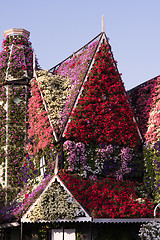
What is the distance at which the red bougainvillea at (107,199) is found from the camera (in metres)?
21.9

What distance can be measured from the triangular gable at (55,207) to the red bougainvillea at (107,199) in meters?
0.44

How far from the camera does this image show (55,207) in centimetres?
2183

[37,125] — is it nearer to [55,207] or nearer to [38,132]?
[38,132]

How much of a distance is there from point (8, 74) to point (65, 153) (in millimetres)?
8565

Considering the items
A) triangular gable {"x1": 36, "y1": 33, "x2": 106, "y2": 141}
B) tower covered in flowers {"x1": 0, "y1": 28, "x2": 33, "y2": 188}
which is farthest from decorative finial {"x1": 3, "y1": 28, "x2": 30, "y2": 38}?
triangular gable {"x1": 36, "y1": 33, "x2": 106, "y2": 141}

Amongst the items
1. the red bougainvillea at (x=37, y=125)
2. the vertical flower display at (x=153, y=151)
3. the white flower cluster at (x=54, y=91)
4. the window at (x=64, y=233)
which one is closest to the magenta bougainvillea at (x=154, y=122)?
the vertical flower display at (x=153, y=151)

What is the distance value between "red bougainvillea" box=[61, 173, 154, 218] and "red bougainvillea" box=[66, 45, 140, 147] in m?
2.79

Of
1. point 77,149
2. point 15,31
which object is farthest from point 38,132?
point 15,31

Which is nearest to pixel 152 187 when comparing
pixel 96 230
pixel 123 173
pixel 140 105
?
pixel 123 173

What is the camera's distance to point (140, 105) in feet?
92.7

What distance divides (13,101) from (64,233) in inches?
409

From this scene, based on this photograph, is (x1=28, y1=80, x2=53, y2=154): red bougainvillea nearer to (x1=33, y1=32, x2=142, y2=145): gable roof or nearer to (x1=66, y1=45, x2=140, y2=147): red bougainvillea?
(x1=33, y1=32, x2=142, y2=145): gable roof

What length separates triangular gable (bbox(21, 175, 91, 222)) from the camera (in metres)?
21.5

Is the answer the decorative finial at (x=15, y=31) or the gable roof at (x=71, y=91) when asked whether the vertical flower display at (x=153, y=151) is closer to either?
the gable roof at (x=71, y=91)
